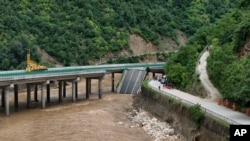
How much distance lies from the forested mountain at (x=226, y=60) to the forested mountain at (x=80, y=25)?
37.9m

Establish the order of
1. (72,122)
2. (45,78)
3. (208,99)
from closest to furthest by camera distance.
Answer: (208,99), (72,122), (45,78)

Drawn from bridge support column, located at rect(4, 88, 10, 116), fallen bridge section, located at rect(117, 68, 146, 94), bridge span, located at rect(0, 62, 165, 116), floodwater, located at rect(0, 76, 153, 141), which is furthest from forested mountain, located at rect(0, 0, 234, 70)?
bridge support column, located at rect(4, 88, 10, 116)

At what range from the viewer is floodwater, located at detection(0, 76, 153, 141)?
45750 mm

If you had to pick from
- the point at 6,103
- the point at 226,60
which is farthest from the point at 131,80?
the point at 226,60

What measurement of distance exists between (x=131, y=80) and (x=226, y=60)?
36.2 m

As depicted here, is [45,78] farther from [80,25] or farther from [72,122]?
[80,25]

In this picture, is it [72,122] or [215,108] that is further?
[72,122]

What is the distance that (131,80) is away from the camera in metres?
83.4

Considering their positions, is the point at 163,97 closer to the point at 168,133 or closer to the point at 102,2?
the point at 168,133

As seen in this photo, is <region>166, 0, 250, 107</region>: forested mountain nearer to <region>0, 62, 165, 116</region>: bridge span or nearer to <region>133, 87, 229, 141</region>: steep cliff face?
<region>133, 87, 229, 141</region>: steep cliff face

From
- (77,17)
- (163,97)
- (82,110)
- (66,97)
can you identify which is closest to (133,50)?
(77,17)

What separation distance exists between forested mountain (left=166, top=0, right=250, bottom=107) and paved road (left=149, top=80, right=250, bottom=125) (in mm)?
1246

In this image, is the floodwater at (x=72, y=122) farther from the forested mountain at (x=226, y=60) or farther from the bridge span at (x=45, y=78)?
the forested mountain at (x=226, y=60)

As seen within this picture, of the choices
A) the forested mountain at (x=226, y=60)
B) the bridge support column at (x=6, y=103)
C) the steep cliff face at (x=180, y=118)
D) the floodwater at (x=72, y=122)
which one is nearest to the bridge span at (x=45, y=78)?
the bridge support column at (x=6, y=103)
